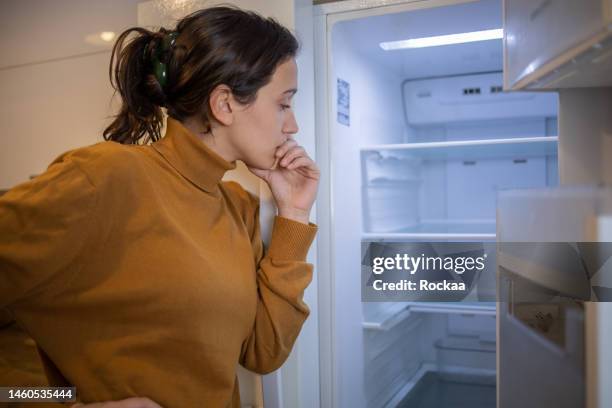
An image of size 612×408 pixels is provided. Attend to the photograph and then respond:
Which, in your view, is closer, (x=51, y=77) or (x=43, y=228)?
(x=43, y=228)

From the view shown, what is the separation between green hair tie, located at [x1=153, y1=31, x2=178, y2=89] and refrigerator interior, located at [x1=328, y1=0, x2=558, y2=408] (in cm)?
58

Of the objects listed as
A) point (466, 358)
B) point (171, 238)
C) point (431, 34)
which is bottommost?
point (466, 358)

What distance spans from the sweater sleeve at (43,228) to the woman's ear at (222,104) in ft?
0.97

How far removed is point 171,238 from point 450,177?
1624 millimetres

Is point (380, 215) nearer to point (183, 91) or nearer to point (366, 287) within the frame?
point (366, 287)

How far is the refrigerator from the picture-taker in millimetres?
937

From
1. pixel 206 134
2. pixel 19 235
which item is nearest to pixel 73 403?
pixel 19 235

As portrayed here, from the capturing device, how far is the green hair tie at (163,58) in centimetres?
108

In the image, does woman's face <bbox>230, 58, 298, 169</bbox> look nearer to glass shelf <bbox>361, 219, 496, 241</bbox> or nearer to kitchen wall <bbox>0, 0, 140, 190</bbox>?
kitchen wall <bbox>0, 0, 140, 190</bbox>

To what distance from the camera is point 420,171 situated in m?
2.37

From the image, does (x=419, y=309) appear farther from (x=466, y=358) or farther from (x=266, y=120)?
(x=266, y=120)

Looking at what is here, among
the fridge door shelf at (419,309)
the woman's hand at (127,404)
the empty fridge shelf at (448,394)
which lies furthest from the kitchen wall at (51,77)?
the empty fridge shelf at (448,394)

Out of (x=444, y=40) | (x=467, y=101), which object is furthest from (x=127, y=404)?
(x=467, y=101)

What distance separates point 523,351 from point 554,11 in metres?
0.65
